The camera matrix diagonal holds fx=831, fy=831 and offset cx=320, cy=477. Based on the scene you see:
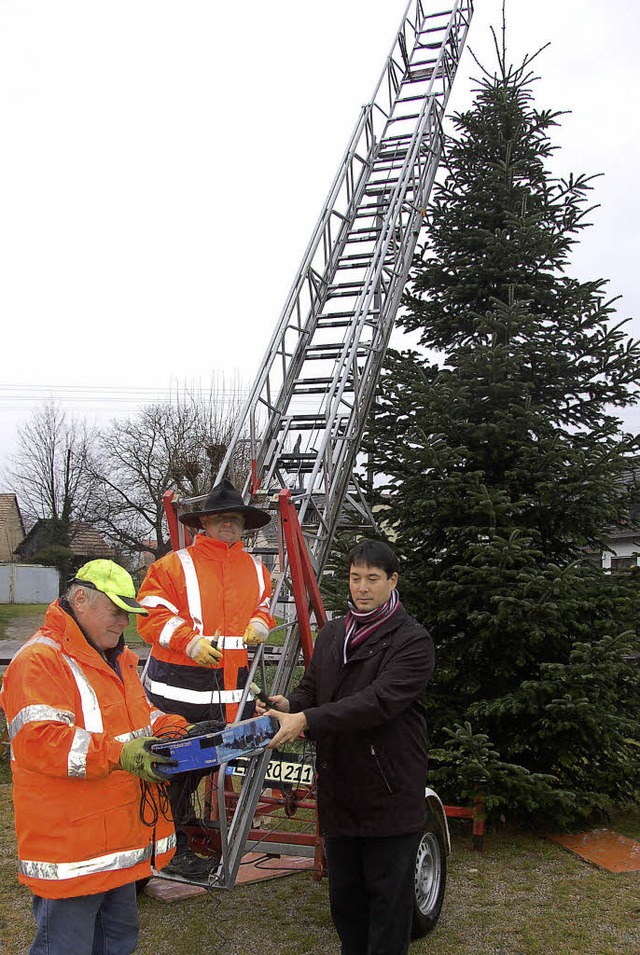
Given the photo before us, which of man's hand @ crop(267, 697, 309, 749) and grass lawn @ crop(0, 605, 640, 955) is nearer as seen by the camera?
man's hand @ crop(267, 697, 309, 749)

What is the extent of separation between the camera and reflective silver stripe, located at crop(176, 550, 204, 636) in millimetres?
4441

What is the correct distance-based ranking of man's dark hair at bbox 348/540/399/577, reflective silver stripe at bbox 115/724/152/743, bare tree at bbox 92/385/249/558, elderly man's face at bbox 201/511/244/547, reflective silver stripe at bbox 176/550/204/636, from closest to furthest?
1. reflective silver stripe at bbox 115/724/152/743
2. man's dark hair at bbox 348/540/399/577
3. reflective silver stripe at bbox 176/550/204/636
4. elderly man's face at bbox 201/511/244/547
5. bare tree at bbox 92/385/249/558

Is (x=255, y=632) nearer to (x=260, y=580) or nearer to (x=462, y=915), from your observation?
(x=260, y=580)

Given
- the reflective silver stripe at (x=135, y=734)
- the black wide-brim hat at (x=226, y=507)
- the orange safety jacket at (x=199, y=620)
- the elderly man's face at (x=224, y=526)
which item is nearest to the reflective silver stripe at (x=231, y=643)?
the orange safety jacket at (x=199, y=620)

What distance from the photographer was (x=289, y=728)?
10.8 feet

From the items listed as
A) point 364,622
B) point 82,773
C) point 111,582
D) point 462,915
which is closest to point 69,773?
point 82,773

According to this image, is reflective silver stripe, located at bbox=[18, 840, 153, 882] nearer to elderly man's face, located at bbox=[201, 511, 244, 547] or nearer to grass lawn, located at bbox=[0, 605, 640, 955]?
elderly man's face, located at bbox=[201, 511, 244, 547]

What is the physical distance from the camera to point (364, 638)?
11.5 ft

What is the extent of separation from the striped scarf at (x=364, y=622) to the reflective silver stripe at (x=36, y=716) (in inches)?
48.3

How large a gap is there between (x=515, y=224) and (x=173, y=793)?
17.7 feet

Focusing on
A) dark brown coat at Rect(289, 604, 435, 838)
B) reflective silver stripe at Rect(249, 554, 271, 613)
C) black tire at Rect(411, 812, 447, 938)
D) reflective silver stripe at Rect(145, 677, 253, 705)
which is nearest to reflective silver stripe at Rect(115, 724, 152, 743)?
dark brown coat at Rect(289, 604, 435, 838)

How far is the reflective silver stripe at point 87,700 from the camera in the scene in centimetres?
292

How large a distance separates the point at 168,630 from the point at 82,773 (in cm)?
150

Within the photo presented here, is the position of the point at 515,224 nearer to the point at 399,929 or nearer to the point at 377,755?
the point at 377,755
